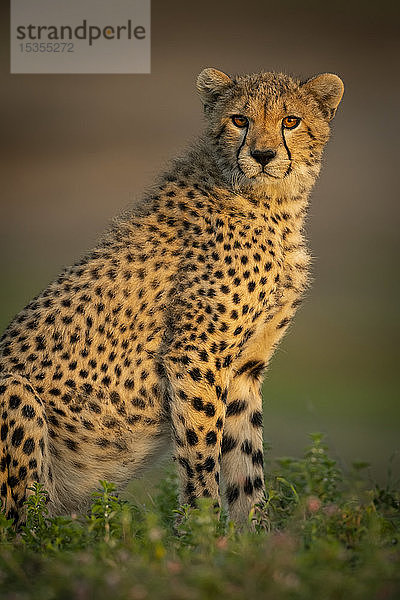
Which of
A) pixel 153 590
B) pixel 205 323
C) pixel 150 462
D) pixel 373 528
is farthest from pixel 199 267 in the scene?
pixel 153 590

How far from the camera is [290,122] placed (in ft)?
14.2

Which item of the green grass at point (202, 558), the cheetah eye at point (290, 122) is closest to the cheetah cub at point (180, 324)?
the cheetah eye at point (290, 122)

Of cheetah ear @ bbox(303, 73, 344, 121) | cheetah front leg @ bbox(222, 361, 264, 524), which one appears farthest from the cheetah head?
cheetah front leg @ bbox(222, 361, 264, 524)

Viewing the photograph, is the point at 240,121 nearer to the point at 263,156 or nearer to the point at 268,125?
the point at 268,125

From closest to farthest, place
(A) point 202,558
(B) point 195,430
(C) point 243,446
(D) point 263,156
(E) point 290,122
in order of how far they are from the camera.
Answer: (A) point 202,558
(B) point 195,430
(D) point 263,156
(E) point 290,122
(C) point 243,446

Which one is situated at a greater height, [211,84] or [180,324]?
[211,84]

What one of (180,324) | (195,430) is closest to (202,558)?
(195,430)

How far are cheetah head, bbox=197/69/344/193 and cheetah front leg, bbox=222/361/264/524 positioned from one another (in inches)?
Answer: 36.4

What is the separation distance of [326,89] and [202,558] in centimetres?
265

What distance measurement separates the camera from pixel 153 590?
2.52 meters

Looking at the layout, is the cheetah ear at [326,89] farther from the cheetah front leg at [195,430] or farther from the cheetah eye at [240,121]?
the cheetah front leg at [195,430]

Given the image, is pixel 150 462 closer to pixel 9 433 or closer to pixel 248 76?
pixel 9 433

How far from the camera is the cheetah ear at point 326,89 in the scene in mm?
4570

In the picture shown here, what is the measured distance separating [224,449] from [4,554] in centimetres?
183
